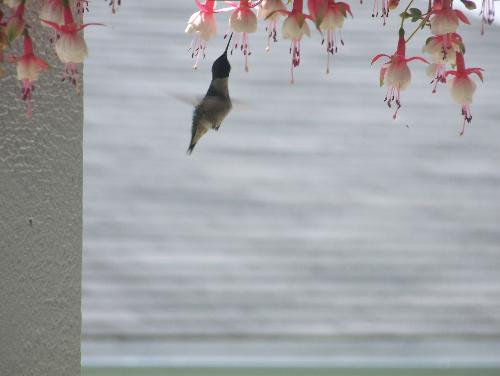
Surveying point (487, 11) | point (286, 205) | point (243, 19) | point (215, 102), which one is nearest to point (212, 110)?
point (215, 102)

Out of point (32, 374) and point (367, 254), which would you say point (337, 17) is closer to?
point (32, 374)

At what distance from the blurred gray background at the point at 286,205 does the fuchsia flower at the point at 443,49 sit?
144 inches

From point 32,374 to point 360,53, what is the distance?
4344 millimetres

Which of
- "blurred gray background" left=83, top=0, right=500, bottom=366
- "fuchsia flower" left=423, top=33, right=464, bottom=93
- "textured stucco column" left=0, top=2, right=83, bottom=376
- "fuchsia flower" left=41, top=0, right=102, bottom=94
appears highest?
"fuchsia flower" left=41, top=0, right=102, bottom=94

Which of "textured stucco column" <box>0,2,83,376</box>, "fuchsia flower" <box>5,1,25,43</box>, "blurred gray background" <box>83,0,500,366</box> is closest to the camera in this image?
"fuchsia flower" <box>5,1,25,43</box>

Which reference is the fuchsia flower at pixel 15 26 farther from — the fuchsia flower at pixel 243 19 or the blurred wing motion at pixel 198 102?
the blurred wing motion at pixel 198 102

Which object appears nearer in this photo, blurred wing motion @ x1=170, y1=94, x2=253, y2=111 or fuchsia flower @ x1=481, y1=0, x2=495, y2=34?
fuchsia flower @ x1=481, y1=0, x2=495, y2=34

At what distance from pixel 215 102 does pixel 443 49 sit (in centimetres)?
20

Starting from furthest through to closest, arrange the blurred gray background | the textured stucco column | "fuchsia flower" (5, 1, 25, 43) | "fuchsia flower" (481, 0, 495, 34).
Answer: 1. the blurred gray background
2. the textured stucco column
3. "fuchsia flower" (481, 0, 495, 34)
4. "fuchsia flower" (5, 1, 25, 43)

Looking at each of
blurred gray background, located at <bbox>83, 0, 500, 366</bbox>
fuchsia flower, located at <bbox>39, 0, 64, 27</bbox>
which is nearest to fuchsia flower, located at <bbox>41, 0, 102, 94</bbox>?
fuchsia flower, located at <bbox>39, 0, 64, 27</bbox>

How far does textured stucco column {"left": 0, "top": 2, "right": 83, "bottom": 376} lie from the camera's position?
0.98m

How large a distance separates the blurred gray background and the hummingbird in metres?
3.56

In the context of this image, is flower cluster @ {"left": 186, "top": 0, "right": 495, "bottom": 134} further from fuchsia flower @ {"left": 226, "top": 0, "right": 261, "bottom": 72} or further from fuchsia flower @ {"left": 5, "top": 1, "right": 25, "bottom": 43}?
fuchsia flower @ {"left": 5, "top": 1, "right": 25, "bottom": 43}

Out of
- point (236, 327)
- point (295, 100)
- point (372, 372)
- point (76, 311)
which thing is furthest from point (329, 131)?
point (76, 311)
